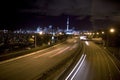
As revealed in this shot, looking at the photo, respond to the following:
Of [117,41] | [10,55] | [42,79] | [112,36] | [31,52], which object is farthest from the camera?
[112,36]

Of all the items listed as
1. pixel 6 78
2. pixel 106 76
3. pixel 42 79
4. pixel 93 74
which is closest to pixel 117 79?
pixel 106 76

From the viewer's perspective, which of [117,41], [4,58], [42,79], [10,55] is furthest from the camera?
[117,41]

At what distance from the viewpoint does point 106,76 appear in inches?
977

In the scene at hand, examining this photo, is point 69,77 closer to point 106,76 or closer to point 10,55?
point 106,76

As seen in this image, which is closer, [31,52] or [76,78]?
[76,78]

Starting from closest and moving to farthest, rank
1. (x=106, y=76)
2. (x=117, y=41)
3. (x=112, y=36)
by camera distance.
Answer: (x=106, y=76) → (x=117, y=41) → (x=112, y=36)

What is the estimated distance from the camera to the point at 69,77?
75.9 feet

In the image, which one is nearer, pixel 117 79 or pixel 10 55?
pixel 117 79

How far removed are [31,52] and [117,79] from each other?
87.0ft

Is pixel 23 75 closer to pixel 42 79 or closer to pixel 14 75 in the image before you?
pixel 14 75

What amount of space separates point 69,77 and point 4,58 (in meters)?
15.0

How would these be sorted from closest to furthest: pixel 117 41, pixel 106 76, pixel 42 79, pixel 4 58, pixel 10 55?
pixel 42 79 < pixel 106 76 < pixel 4 58 < pixel 10 55 < pixel 117 41

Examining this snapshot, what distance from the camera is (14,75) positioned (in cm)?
2344

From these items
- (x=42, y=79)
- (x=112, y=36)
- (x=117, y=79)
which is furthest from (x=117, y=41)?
(x=42, y=79)
